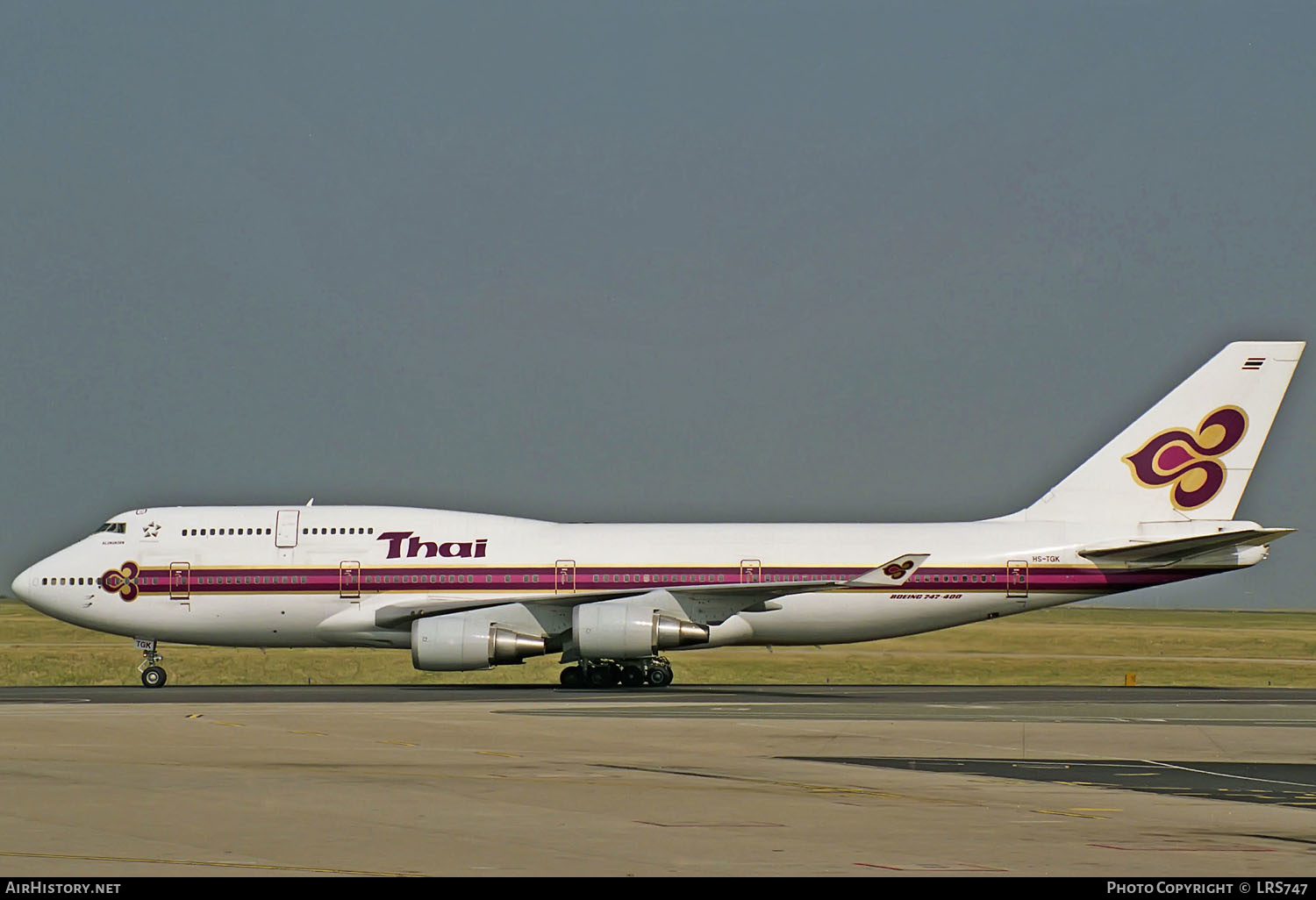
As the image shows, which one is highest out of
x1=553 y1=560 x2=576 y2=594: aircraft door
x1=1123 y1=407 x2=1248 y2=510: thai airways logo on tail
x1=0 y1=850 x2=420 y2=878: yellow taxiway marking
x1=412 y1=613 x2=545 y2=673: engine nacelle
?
x1=1123 y1=407 x2=1248 y2=510: thai airways logo on tail

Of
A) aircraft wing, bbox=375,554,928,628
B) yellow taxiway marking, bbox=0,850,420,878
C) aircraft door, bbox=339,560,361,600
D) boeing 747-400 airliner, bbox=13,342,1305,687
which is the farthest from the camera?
aircraft door, bbox=339,560,361,600

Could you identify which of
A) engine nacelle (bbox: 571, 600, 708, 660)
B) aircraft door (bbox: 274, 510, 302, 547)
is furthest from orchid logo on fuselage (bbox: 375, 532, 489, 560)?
engine nacelle (bbox: 571, 600, 708, 660)

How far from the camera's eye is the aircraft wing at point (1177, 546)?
37.0 m

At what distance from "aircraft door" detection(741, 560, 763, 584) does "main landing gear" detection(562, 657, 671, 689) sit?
3.05m

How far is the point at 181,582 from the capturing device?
4041cm

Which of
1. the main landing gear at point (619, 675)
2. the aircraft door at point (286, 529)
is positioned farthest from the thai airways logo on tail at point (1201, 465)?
the aircraft door at point (286, 529)

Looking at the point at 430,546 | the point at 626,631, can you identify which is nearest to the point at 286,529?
the point at 430,546

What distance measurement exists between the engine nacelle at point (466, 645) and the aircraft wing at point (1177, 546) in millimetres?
14267

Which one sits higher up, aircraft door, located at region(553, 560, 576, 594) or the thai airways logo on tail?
the thai airways logo on tail

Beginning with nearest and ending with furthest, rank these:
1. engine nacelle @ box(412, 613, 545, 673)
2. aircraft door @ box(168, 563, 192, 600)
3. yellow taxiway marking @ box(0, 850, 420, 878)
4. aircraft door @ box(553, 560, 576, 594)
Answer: yellow taxiway marking @ box(0, 850, 420, 878), engine nacelle @ box(412, 613, 545, 673), aircraft door @ box(553, 560, 576, 594), aircraft door @ box(168, 563, 192, 600)

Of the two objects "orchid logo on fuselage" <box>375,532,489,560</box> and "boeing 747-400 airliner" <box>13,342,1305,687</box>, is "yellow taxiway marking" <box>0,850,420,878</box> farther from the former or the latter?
"orchid logo on fuselage" <box>375,532,489,560</box>

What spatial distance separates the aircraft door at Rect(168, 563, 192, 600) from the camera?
40.4 m
